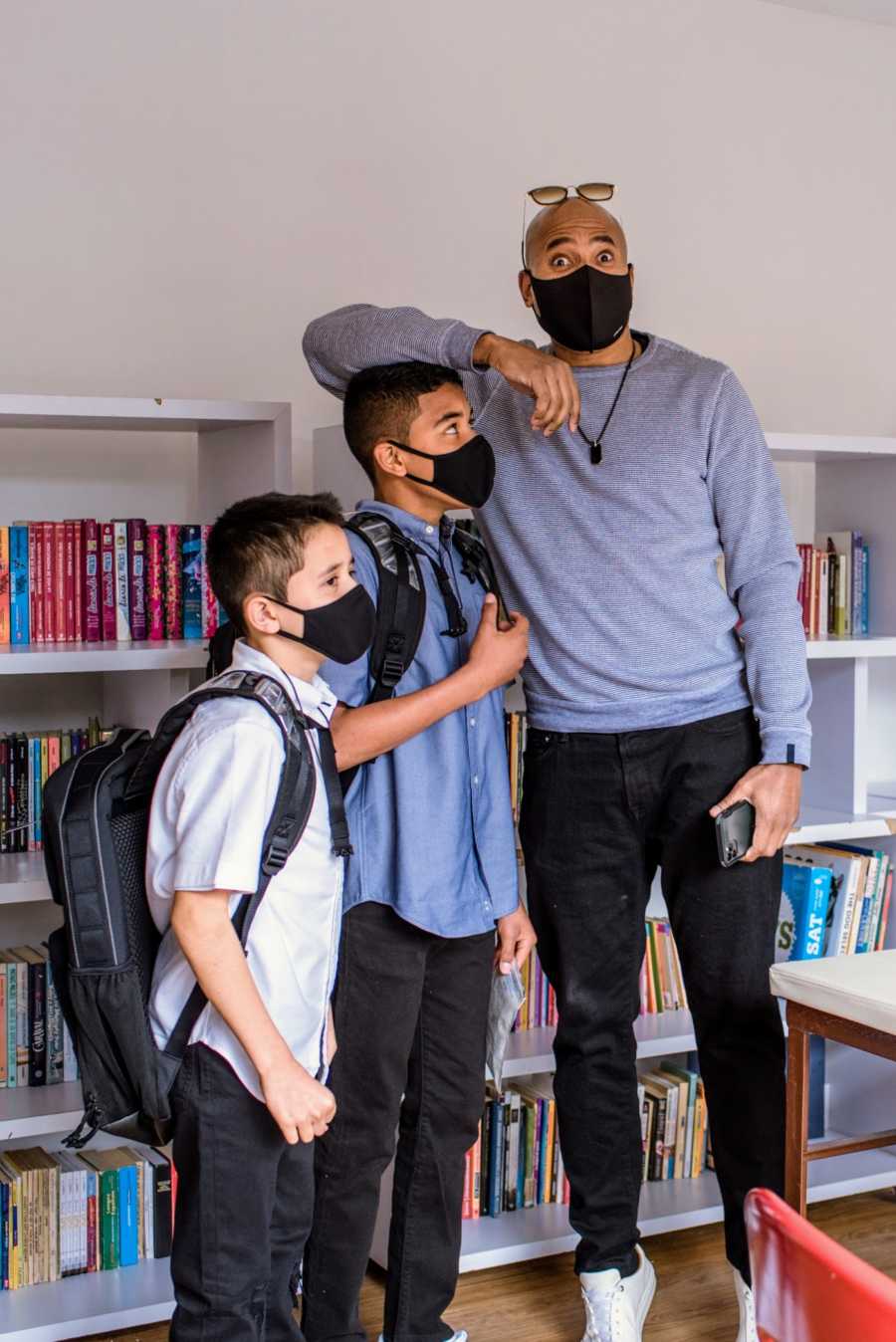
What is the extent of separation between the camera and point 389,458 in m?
1.93

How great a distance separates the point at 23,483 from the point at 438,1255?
4.85 feet

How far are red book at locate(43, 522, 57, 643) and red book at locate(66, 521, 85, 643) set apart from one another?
33mm

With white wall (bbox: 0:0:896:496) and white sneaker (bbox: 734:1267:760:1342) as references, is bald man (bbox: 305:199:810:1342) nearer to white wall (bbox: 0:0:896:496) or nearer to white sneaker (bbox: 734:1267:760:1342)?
white sneaker (bbox: 734:1267:760:1342)

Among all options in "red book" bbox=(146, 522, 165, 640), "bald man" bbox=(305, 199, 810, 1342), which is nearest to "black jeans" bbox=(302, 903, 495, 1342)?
"bald man" bbox=(305, 199, 810, 1342)

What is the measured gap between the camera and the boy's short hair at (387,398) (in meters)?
1.94

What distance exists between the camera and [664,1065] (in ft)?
9.71

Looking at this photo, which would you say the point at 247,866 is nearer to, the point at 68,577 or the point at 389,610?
the point at 389,610

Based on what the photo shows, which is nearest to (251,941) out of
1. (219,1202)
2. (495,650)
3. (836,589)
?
(219,1202)

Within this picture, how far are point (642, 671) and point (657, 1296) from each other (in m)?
1.08

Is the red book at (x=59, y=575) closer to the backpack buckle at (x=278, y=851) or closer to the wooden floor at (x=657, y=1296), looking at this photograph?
the backpack buckle at (x=278, y=851)

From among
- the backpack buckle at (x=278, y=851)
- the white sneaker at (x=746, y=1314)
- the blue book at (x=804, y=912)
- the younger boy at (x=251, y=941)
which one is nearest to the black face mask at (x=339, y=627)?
the younger boy at (x=251, y=941)

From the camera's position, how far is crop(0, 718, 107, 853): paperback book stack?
2.36 metres

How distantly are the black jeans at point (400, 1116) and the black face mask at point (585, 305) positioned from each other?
0.83 m

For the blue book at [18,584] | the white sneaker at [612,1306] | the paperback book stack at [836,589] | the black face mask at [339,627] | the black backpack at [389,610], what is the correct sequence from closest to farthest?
the black face mask at [339,627] < the black backpack at [389,610] < the white sneaker at [612,1306] < the blue book at [18,584] < the paperback book stack at [836,589]
